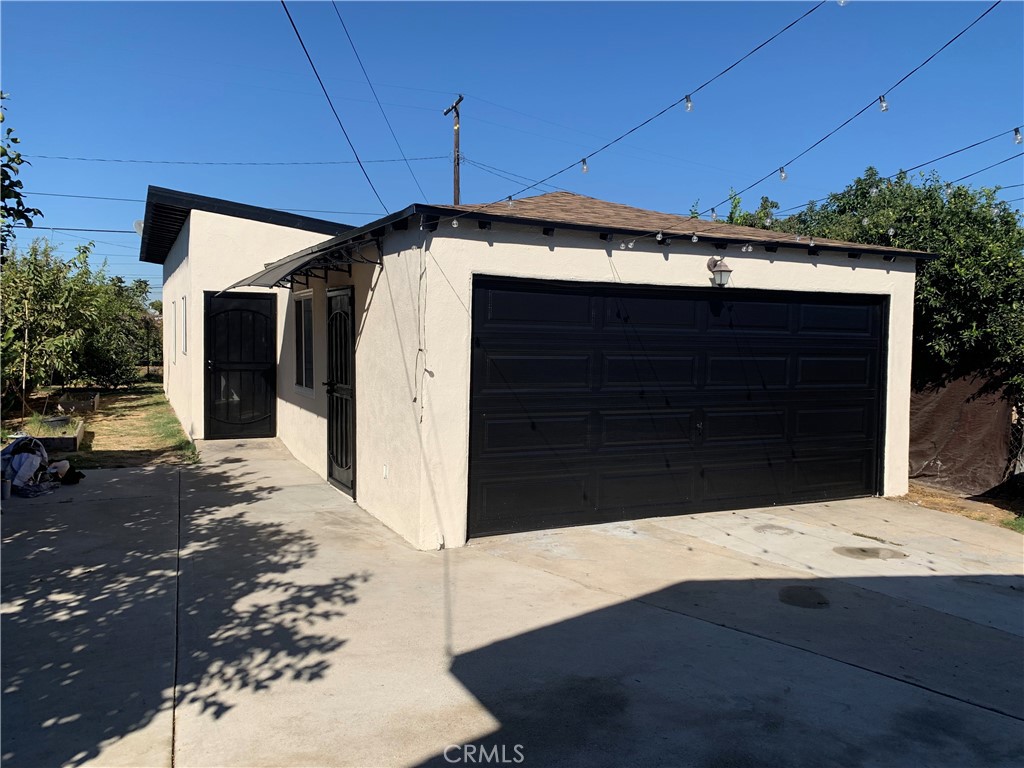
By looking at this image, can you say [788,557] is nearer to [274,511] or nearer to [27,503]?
[274,511]

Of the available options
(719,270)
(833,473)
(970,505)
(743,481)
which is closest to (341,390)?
(719,270)

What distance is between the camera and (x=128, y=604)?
181 inches

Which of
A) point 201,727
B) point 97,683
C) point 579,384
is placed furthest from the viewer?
point 579,384

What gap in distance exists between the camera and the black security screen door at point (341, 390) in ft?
25.0

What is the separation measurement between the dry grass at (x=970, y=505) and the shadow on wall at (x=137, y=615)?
6.63 m

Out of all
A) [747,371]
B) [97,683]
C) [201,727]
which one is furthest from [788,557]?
[97,683]

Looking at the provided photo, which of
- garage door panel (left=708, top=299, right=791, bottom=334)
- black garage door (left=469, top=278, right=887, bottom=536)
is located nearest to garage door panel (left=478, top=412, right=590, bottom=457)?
black garage door (left=469, top=278, right=887, bottom=536)

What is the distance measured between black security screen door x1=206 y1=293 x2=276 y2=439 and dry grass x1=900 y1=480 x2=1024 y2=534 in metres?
9.35

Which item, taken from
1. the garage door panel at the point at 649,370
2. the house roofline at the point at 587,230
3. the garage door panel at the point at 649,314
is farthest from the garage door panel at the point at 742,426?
the house roofline at the point at 587,230

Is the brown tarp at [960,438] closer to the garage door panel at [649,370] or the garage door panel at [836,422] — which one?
the garage door panel at [836,422]

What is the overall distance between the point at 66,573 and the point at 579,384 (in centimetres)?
436

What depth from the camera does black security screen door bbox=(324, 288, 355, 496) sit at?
25.0ft

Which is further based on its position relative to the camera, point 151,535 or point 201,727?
point 151,535

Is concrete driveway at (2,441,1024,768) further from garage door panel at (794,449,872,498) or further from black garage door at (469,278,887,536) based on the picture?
garage door panel at (794,449,872,498)
